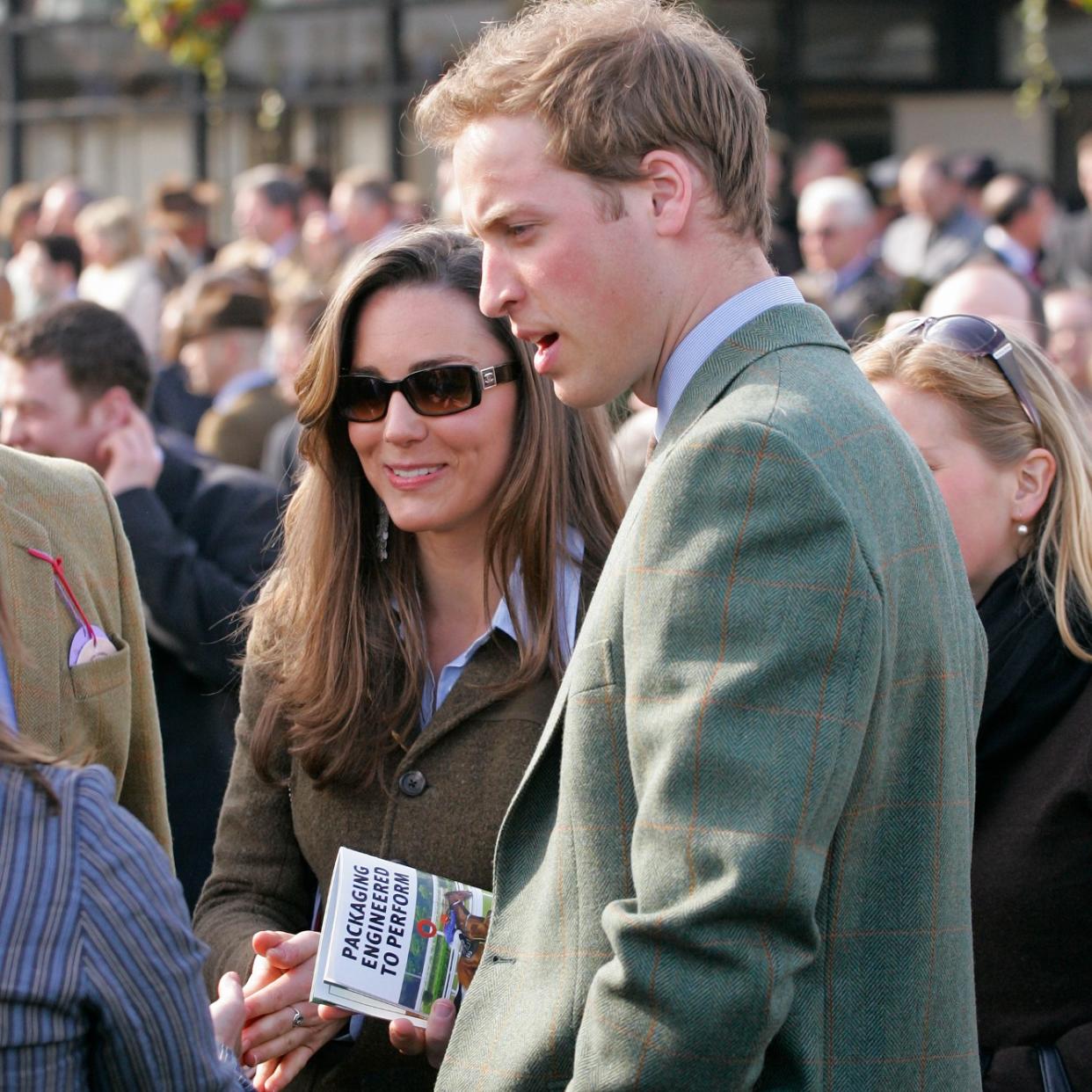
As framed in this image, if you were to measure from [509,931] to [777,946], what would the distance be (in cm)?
41

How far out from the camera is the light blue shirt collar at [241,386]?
6.70 m

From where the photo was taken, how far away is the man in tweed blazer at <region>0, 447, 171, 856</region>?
94.0 inches

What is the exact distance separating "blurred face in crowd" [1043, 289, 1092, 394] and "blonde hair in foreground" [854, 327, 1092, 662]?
390 cm

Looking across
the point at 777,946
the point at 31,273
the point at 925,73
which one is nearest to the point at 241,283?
the point at 31,273

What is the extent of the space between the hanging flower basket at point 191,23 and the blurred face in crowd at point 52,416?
7.83m

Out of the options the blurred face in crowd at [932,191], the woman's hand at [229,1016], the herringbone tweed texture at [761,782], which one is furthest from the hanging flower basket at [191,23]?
the herringbone tweed texture at [761,782]

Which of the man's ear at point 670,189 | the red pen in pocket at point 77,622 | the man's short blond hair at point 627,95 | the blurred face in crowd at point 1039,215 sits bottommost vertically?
the blurred face in crowd at point 1039,215

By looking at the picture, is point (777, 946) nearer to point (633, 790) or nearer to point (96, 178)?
point (633, 790)

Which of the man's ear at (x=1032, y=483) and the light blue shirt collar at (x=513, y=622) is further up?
the man's ear at (x=1032, y=483)

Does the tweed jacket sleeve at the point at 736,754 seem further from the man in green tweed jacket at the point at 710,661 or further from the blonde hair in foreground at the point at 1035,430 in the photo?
the blonde hair in foreground at the point at 1035,430

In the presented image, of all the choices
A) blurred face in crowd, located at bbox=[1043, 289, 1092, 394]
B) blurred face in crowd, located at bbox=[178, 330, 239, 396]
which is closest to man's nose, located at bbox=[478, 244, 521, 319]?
blurred face in crowd, located at bbox=[1043, 289, 1092, 394]

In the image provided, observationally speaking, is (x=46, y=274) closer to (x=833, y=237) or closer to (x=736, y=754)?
(x=833, y=237)

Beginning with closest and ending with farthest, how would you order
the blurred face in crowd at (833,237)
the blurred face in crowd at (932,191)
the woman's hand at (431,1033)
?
the woman's hand at (431,1033) → the blurred face in crowd at (833,237) → the blurred face in crowd at (932,191)

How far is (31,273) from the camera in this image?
373 inches
